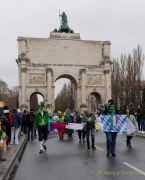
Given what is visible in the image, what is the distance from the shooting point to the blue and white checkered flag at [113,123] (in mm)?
15117

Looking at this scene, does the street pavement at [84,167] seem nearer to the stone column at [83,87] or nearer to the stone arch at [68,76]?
the stone column at [83,87]

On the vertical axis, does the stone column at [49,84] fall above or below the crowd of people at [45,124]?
above

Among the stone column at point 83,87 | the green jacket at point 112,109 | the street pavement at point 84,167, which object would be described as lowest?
the street pavement at point 84,167

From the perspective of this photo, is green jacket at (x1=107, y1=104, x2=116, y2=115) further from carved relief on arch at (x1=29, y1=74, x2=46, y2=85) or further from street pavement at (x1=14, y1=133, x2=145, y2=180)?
carved relief on arch at (x1=29, y1=74, x2=46, y2=85)

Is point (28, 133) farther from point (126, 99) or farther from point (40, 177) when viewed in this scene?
point (126, 99)

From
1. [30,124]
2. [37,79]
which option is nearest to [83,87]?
[37,79]

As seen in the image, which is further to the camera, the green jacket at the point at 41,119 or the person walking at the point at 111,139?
the green jacket at the point at 41,119

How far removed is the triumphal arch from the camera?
6756cm

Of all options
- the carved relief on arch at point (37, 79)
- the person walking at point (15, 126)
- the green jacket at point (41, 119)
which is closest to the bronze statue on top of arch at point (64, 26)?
the carved relief on arch at point (37, 79)

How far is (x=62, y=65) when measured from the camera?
225ft

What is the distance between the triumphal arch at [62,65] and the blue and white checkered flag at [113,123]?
5150 centimetres

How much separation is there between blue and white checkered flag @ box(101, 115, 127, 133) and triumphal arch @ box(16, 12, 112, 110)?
169ft

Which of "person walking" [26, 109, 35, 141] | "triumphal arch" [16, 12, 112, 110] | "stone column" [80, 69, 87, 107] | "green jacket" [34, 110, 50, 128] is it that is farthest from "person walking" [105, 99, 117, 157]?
"stone column" [80, 69, 87, 107]

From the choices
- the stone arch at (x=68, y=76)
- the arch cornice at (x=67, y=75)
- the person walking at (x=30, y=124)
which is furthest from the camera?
the stone arch at (x=68, y=76)
